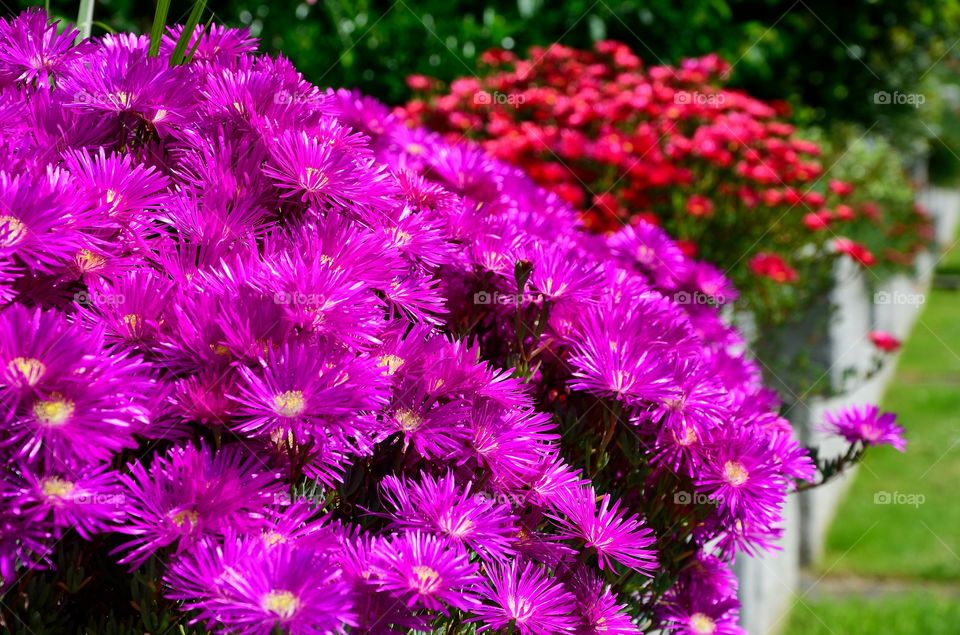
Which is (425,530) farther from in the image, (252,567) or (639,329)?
→ (639,329)

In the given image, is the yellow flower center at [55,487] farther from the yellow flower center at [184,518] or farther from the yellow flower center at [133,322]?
the yellow flower center at [133,322]

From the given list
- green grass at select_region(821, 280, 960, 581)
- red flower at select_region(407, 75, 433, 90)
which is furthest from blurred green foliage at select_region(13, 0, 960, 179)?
green grass at select_region(821, 280, 960, 581)

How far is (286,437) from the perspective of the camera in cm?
111

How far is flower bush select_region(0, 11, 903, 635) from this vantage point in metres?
1.01

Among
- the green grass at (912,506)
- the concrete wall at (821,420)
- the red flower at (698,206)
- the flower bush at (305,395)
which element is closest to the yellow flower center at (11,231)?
the flower bush at (305,395)

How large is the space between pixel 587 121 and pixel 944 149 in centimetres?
1211

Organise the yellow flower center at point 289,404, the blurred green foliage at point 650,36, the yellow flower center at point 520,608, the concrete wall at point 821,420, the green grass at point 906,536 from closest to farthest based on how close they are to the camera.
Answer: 1. the yellow flower center at point 289,404
2. the yellow flower center at point 520,608
3. the concrete wall at point 821,420
4. the green grass at point 906,536
5. the blurred green foliage at point 650,36

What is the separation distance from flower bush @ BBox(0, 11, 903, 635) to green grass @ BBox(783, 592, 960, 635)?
2495mm

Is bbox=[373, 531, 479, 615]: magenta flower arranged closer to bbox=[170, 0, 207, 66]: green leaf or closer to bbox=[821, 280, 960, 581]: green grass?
→ bbox=[170, 0, 207, 66]: green leaf

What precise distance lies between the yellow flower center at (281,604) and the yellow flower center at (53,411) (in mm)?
259

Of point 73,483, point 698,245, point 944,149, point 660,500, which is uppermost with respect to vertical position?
point 944,149

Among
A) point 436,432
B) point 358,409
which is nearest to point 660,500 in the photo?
point 436,432

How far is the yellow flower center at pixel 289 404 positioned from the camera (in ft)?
3.47

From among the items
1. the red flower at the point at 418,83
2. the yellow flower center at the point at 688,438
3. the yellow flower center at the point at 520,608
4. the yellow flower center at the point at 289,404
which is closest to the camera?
the yellow flower center at the point at 289,404
